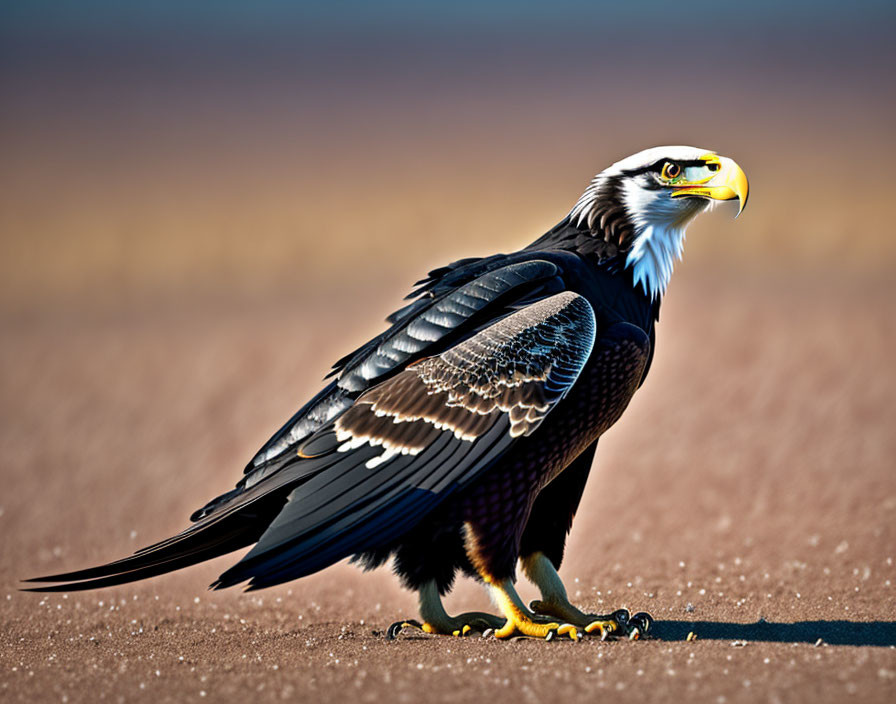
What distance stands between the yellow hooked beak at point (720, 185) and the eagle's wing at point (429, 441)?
3.14ft

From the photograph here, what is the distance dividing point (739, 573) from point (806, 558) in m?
0.68

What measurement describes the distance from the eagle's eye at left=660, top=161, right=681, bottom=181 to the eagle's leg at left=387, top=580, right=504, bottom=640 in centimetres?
258

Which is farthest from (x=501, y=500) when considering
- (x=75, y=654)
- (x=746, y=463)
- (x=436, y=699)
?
(x=746, y=463)

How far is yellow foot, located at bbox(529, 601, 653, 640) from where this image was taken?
6.07m

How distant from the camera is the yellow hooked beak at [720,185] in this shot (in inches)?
243

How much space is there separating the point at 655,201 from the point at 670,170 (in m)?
0.18

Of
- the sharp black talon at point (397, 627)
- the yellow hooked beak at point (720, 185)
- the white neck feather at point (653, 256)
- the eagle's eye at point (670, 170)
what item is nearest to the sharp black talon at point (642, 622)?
the sharp black talon at point (397, 627)

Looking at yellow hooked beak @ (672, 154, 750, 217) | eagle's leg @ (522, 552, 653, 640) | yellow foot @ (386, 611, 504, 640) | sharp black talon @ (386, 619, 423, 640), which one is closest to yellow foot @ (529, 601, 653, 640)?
eagle's leg @ (522, 552, 653, 640)

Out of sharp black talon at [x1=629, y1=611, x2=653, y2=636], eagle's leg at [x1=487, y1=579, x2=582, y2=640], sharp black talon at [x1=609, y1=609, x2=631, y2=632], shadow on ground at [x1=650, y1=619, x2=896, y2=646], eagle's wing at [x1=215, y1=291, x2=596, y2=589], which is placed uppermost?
eagle's wing at [x1=215, y1=291, x2=596, y2=589]

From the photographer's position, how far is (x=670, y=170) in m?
6.28

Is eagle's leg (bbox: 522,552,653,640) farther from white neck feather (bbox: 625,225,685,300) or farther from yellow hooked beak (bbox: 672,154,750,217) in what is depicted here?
yellow hooked beak (bbox: 672,154,750,217)

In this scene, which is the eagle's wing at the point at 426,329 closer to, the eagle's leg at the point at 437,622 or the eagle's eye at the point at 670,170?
the eagle's eye at the point at 670,170

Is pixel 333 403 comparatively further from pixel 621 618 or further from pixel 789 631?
pixel 789 631

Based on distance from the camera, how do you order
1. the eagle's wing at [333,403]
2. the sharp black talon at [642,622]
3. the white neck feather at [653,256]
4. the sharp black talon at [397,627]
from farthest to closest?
the sharp black talon at [397,627]
the white neck feather at [653,256]
the sharp black talon at [642,622]
the eagle's wing at [333,403]
